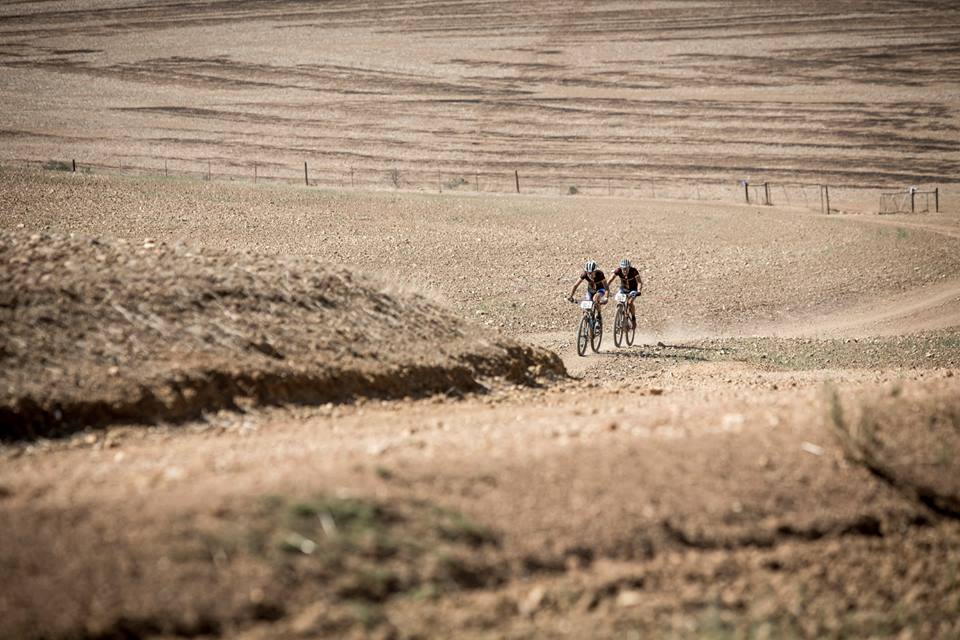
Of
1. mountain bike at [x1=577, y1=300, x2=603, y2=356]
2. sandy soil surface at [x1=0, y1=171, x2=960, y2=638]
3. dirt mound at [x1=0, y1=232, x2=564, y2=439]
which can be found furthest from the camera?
mountain bike at [x1=577, y1=300, x2=603, y2=356]

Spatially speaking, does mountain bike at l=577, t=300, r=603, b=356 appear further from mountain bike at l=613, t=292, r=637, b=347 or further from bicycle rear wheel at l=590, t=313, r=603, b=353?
mountain bike at l=613, t=292, r=637, b=347

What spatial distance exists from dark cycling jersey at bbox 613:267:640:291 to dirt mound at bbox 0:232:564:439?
6.35 meters

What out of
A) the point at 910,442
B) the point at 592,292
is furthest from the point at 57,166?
the point at 910,442

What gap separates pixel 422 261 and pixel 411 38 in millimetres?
47789

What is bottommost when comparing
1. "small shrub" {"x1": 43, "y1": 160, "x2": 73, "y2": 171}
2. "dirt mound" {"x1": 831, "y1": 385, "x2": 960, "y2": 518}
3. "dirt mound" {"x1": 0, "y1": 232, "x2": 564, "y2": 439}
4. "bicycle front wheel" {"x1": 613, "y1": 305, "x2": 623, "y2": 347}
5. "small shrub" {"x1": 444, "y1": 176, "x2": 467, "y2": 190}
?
"bicycle front wheel" {"x1": 613, "y1": 305, "x2": 623, "y2": 347}

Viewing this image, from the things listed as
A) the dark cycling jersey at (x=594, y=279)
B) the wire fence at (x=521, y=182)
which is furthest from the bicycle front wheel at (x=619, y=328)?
the wire fence at (x=521, y=182)

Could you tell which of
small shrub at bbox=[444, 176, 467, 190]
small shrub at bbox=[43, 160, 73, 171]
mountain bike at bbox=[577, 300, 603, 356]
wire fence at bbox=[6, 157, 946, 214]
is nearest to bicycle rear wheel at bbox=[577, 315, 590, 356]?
mountain bike at bbox=[577, 300, 603, 356]

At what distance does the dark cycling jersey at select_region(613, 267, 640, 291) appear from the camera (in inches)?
720

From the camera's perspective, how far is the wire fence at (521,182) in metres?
42.7

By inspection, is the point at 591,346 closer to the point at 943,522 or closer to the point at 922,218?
the point at 943,522

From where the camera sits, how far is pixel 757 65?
6256cm

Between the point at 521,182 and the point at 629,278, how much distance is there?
1127 inches

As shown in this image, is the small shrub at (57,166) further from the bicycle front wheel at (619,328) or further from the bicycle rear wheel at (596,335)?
the bicycle rear wheel at (596,335)

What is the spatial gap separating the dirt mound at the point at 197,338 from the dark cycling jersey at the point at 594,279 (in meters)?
5.42
